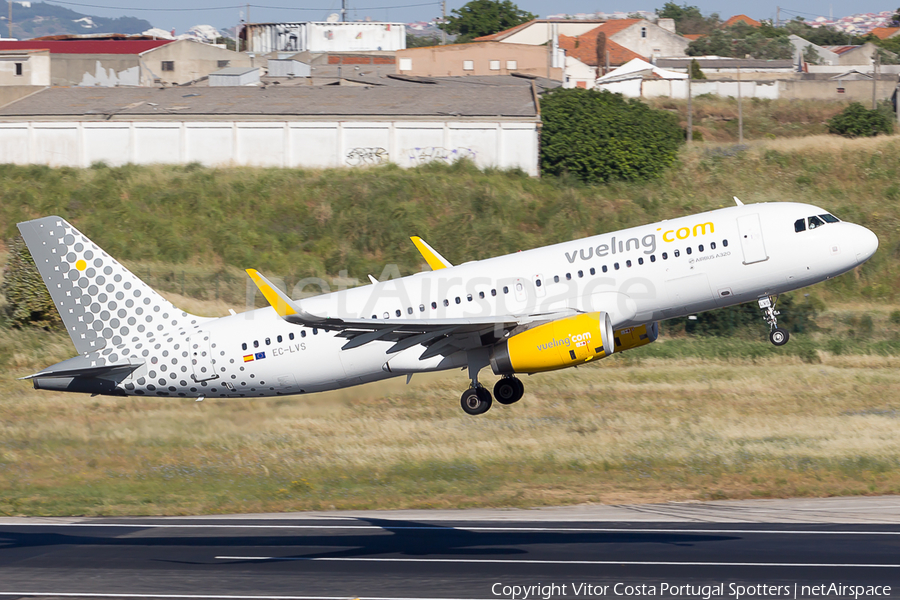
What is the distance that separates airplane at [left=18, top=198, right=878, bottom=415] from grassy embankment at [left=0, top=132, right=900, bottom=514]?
3008mm

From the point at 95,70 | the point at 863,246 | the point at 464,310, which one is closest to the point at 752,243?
the point at 863,246

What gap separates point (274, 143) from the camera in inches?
2940

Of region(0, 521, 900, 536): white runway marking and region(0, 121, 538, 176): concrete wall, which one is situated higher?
region(0, 121, 538, 176): concrete wall

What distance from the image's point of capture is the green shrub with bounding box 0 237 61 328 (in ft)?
170

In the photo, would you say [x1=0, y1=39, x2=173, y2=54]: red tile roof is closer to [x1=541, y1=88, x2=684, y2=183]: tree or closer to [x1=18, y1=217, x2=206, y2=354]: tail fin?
[x1=541, y1=88, x2=684, y2=183]: tree

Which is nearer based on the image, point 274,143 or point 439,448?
point 439,448

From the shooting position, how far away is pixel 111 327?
30781 mm

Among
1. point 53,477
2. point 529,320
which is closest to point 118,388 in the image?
point 53,477

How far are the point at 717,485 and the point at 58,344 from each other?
109 feet

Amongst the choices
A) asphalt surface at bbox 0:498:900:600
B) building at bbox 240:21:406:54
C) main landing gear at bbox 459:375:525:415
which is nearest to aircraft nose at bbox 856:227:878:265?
asphalt surface at bbox 0:498:900:600

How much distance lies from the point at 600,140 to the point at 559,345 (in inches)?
2047

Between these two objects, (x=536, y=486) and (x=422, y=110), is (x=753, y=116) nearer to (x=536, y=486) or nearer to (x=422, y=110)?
(x=422, y=110)

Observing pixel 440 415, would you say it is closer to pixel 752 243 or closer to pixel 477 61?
pixel 752 243

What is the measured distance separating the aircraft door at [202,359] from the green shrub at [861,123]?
71.6m
